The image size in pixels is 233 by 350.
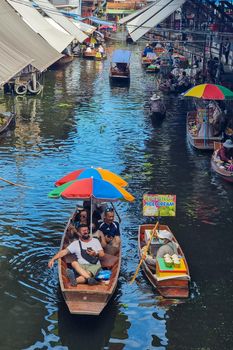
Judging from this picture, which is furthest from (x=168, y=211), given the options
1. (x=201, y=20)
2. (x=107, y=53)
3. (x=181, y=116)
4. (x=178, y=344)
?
(x=107, y=53)

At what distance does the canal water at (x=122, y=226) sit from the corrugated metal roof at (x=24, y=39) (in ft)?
11.6

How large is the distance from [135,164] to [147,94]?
68.4 feet

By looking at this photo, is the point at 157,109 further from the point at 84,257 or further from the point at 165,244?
the point at 84,257

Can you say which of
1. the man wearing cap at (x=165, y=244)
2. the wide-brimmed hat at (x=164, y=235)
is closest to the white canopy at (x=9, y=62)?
the wide-brimmed hat at (x=164, y=235)

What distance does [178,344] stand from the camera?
12.5 meters

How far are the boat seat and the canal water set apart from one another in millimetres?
843

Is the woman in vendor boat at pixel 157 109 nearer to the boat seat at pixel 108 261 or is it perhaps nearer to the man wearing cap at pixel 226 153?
the man wearing cap at pixel 226 153

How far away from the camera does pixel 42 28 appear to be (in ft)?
176

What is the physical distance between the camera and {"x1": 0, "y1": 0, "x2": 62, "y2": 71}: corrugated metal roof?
35.7m

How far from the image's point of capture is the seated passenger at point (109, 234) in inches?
595

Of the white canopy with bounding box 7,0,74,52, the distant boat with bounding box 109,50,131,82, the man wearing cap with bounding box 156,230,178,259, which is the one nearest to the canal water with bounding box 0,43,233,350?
the man wearing cap with bounding box 156,230,178,259

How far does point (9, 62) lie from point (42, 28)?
90.4ft

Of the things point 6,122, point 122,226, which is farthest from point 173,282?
point 6,122

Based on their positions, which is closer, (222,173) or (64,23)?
(222,173)
